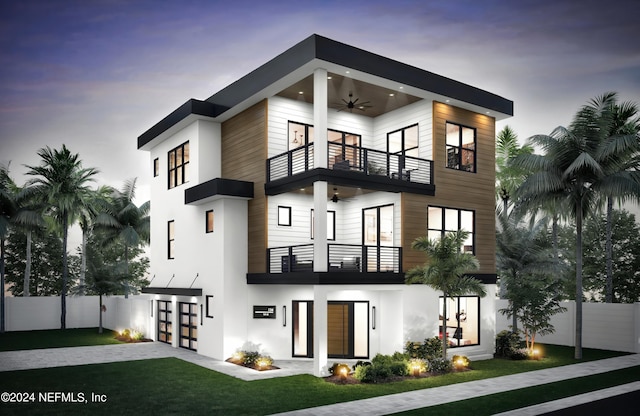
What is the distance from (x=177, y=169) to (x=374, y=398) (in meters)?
14.3

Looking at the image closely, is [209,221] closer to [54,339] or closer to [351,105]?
[351,105]

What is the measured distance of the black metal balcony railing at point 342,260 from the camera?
17703 mm

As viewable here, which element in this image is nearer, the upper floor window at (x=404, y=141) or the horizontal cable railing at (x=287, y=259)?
the horizontal cable railing at (x=287, y=259)

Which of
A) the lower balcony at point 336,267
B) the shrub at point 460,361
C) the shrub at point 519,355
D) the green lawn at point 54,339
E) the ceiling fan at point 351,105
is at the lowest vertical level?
the green lawn at point 54,339

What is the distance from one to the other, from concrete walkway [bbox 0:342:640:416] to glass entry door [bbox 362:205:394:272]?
406 cm

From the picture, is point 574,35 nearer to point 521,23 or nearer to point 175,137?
point 521,23

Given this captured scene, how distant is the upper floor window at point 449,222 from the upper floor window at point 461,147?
1660 millimetres

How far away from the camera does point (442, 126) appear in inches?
779

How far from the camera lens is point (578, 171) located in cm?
2048

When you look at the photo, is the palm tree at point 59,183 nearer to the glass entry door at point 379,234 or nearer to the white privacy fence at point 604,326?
the glass entry door at point 379,234

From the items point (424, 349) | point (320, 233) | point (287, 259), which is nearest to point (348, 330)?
point (424, 349)

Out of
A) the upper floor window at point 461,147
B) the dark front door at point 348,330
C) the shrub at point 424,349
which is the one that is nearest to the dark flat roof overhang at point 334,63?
the upper floor window at point 461,147

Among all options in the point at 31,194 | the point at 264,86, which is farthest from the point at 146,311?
the point at 264,86

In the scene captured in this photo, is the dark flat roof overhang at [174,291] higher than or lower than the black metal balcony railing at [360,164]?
lower
